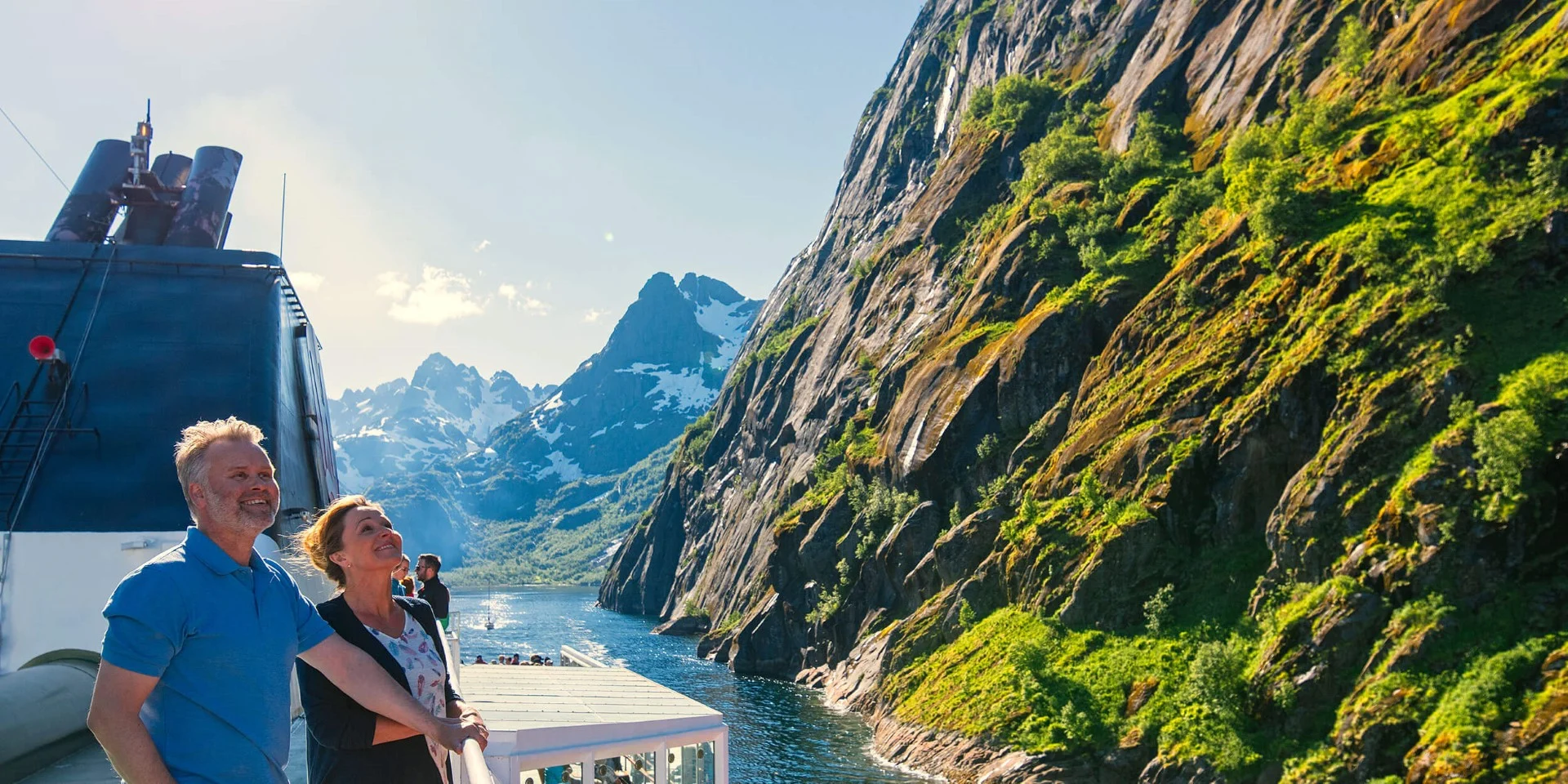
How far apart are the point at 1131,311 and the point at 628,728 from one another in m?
38.2

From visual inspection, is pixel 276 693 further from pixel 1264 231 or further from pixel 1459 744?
pixel 1264 231

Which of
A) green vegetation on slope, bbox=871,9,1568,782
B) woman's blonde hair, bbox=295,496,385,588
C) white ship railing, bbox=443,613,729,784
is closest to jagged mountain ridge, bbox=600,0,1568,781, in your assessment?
green vegetation on slope, bbox=871,9,1568,782

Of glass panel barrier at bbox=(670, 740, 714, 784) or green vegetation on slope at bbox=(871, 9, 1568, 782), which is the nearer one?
glass panel barrier at bbox=(670, 740, 714, 784)

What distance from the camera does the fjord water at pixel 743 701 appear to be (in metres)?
36.2

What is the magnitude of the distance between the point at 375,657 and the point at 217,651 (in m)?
Answer: 1.08

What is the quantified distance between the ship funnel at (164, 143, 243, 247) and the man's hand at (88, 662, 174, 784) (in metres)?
26.8

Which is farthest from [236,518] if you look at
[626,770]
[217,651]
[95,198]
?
[95,198]

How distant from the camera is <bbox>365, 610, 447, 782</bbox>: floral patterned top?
545 cm

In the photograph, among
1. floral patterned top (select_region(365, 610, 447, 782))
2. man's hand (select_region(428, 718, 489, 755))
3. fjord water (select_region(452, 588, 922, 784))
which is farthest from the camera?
fjord water (select_region(452, 588, 922, 784))

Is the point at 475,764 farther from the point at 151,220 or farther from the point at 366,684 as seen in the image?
the point at 151,220

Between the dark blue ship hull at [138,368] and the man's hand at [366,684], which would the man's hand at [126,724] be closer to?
the man's hand at [366,684]

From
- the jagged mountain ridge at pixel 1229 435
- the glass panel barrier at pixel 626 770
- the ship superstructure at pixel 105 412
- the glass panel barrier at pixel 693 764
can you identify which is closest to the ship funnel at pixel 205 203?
the ship superstructure at pixel 105 412

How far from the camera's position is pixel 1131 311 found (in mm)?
43250

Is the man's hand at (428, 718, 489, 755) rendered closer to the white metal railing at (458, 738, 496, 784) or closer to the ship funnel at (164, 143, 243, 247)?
the white metal railing at (458, 738, 496, 784)
